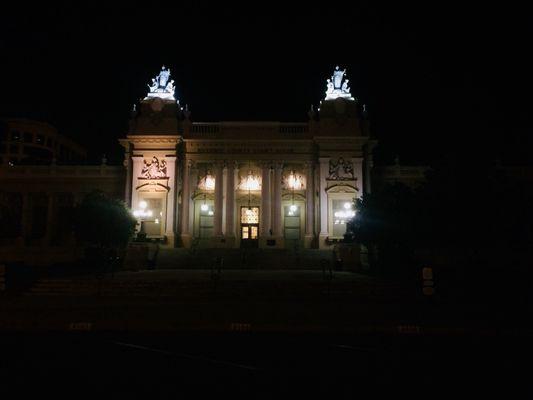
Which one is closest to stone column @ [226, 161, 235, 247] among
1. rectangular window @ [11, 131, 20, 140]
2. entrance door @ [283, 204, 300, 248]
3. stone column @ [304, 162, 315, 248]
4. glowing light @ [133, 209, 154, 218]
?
entrance door @ [283, 204, 300, 248]

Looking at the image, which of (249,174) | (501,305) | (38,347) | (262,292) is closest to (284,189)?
(249,174)

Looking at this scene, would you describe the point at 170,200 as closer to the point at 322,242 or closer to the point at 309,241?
the point at 309,241

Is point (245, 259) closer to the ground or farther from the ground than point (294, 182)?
closer to the ground

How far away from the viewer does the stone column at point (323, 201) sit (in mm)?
35781

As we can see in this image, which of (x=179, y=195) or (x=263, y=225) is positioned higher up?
(x=179, y=195)

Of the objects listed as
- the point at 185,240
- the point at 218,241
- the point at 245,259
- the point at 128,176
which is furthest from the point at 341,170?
the point at 128,176

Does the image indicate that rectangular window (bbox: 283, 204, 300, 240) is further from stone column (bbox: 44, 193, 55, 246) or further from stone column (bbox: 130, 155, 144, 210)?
stone column (bbox: 44, 193, 55, 246)

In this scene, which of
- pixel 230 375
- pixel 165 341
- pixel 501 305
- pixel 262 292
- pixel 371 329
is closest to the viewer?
pixel 230 375

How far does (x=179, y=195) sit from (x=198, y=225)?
119 inches

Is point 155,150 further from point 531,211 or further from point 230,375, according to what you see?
point 230,375

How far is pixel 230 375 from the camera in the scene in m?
6.58

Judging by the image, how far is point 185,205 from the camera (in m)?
37.3

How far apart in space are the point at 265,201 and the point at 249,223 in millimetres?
2404

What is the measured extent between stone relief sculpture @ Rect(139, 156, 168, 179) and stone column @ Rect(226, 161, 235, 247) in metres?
5.26
